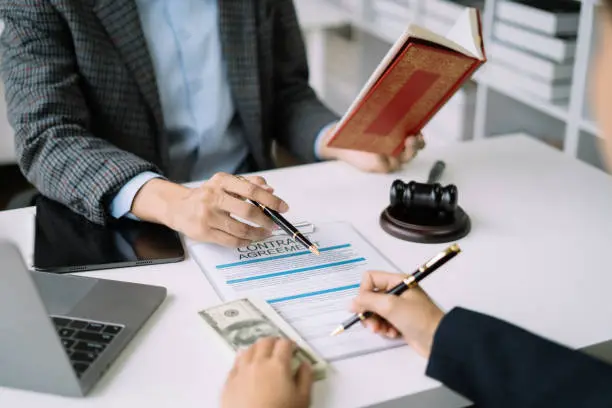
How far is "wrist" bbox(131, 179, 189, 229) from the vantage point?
3.59 feet

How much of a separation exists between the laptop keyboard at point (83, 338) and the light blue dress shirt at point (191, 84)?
658 millimetres

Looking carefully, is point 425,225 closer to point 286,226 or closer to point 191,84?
point 286,226

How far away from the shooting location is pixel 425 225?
111 centimetres

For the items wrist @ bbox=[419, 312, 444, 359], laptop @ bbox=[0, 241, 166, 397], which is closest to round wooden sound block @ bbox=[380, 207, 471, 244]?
wrist @ bbox=[419, 312, 444, 359]

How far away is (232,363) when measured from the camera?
81 centimetres

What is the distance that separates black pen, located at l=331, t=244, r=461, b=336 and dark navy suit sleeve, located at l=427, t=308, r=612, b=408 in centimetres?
7

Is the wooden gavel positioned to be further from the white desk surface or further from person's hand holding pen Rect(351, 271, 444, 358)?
person's hand holding pen Rect(351, 271, 444, 358)

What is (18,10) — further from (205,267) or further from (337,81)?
(337,81)

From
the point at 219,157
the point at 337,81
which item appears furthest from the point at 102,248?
the point at 337,81

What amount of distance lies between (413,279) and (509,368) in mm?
151

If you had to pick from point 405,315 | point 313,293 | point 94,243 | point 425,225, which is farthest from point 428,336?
point 94,243

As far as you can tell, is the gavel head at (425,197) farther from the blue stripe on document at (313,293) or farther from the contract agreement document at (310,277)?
the blue stripe on document at (313,293)

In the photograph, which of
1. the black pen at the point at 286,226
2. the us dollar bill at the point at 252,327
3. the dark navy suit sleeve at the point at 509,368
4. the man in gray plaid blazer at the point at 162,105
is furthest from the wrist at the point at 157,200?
the dark navy suit sleeve at the point at 509,368

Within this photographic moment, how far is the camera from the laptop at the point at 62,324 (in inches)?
26.8
